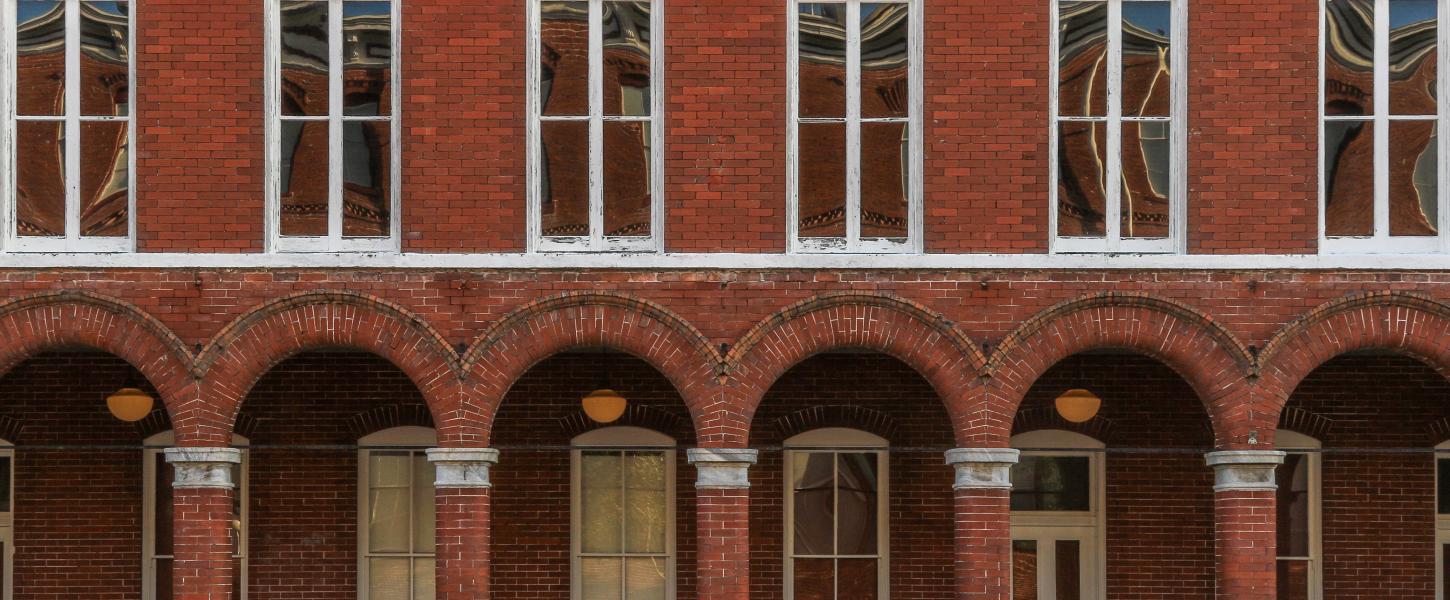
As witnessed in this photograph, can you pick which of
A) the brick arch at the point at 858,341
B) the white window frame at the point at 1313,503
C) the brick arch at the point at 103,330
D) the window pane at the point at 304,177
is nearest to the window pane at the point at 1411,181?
the white window frame at the point at 1313,503

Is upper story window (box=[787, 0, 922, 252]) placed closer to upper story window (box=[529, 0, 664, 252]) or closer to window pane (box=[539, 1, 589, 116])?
upper story window (box=[529, 0, 664, 252])

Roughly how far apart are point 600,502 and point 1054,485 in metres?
4.14

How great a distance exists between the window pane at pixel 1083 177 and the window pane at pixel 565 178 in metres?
3.83

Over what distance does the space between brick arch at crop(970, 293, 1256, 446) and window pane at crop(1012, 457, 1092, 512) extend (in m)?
2.44

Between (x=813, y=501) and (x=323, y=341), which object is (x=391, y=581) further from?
(x=813, y=501)

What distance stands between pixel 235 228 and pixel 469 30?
95.7 inches

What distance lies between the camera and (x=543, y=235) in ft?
50.1

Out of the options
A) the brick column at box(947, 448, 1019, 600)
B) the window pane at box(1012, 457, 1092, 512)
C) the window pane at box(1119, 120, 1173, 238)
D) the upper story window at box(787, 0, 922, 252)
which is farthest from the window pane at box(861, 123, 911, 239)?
the window pane at box(1012, 457, 1092, 512)

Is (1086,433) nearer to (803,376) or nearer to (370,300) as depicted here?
(803,376)

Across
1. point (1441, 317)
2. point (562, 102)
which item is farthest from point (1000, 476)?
point (562, 102)

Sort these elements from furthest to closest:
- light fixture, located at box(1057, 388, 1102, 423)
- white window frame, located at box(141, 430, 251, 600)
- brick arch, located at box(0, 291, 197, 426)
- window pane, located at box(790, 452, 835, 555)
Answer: window pane, located at box(790, 452, 835, 555)
white window frame, located at box(141, 430, 251, 600)
light fixture, located at box(1057, 388, 1102, 423)
brick arch, located at box(0, 291, 197, 426)

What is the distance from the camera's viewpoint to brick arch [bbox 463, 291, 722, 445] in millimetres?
14977

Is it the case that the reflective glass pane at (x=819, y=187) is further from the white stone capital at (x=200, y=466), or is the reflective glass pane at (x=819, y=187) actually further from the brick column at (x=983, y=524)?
the white stone capital at (x=200, y=466)

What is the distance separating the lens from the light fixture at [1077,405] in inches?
635
